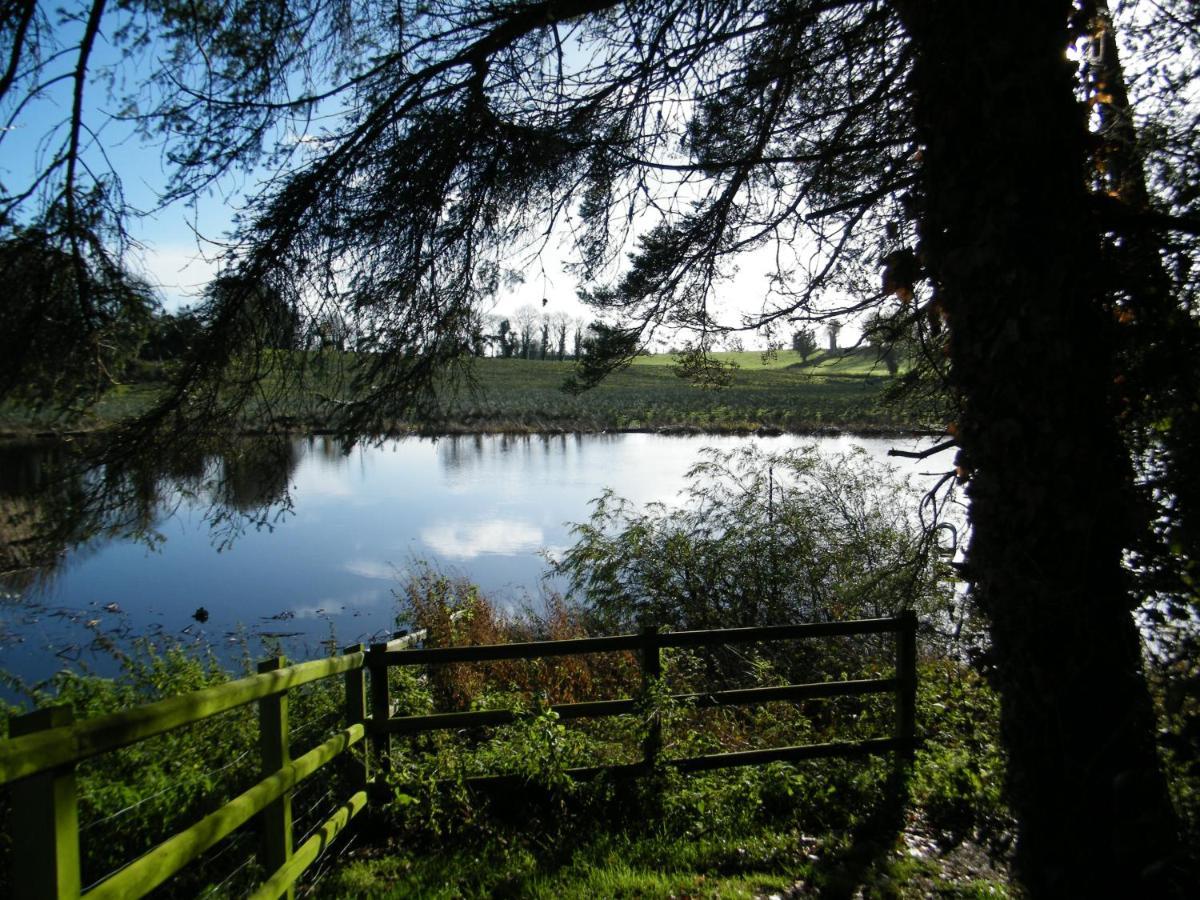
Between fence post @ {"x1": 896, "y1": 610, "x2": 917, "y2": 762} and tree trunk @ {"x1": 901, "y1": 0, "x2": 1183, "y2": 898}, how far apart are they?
263cm

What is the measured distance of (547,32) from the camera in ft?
15.9

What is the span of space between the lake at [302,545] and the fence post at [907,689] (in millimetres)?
1875

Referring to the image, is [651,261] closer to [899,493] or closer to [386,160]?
[386,160]

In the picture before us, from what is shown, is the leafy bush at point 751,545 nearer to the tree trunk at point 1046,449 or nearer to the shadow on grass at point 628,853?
the shadow on grass at point 628,853

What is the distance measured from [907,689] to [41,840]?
5.29 m

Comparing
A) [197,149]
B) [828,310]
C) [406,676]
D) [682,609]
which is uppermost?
[197,149]

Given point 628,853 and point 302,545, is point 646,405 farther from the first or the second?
point 628,853

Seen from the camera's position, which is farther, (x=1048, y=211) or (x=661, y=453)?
(x=661, y=453)

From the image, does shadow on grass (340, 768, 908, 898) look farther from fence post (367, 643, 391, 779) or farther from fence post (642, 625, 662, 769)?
fence post (367, 643, 391, 779)

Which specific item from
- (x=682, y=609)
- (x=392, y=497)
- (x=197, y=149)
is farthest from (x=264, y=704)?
(x=392, y=497)

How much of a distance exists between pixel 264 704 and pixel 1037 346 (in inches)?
138

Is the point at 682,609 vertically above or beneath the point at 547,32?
beneath

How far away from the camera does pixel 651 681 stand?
5.09 metres

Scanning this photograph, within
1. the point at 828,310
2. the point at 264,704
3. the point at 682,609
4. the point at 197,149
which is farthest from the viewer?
the point at 682,609
